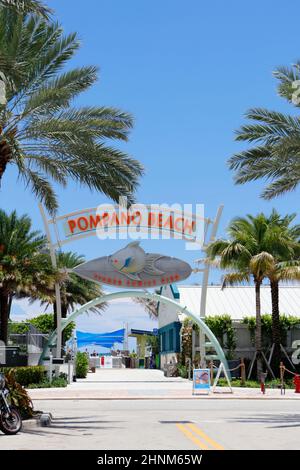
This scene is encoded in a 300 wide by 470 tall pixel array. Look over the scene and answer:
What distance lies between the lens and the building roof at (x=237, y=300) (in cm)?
4569

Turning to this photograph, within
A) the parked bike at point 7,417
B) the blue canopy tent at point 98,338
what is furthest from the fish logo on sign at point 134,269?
the blue canopy tent at point 98,338

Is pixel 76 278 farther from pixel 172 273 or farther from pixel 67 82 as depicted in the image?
pixel 67 82

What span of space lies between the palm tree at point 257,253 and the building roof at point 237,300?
23.0 ft

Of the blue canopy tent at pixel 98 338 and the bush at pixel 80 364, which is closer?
the bush at pixel 80 364

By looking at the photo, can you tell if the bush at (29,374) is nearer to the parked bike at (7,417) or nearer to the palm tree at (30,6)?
the parked bike at (7,417)

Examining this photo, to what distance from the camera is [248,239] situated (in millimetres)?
37000

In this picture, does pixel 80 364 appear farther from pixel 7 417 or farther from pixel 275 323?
pixel 7 417

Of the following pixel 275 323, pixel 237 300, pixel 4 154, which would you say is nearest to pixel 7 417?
pixel 4 154

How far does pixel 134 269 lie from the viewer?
3747 centimetres

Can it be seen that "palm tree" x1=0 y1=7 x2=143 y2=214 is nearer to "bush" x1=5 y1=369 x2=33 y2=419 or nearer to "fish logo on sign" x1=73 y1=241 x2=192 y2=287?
"bush" x1=5 y1=369 x2=33 y2=419

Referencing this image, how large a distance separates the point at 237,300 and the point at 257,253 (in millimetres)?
→ 11182

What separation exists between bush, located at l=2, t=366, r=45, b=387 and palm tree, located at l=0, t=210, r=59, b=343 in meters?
1.78
